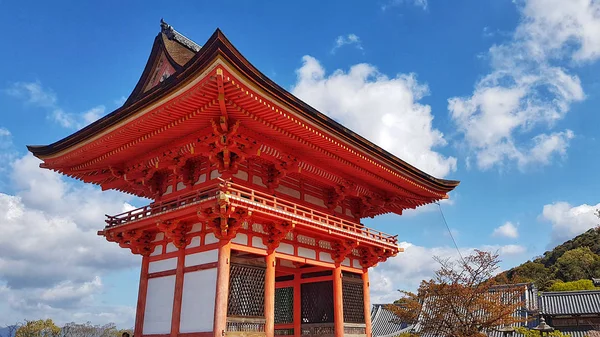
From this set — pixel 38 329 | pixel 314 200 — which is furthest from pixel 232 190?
pixel 38 329

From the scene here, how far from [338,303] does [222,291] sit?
546cm

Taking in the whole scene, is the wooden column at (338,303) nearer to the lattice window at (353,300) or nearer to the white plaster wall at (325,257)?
the white plaster wall at (325,257)

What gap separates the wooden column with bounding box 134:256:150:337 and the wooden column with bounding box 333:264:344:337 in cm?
665

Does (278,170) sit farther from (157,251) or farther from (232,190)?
(157,251)

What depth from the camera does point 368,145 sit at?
15414 mm

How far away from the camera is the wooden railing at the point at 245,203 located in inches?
481

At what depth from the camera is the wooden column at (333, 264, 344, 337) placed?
15656mm

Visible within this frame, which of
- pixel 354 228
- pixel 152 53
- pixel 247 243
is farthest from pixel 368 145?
pixel 152 53

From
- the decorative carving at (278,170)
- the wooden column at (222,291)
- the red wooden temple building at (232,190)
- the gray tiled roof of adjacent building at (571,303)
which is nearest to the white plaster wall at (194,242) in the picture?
the red wooden temple building at (232,190)

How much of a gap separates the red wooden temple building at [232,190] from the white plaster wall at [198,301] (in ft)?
0.14

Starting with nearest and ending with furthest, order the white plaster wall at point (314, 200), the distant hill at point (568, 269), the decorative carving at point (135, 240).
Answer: the decorative carving at point (135, 240)
the white plaster wall at point (314, 200)
the distant hill at point (568, 269)

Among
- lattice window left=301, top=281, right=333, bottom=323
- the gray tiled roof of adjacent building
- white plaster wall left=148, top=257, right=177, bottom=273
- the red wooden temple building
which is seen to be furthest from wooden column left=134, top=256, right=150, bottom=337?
the gray tiled roof of adjacent building

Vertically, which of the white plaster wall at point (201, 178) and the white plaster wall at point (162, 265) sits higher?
the white plaster wall at point (201, 178)

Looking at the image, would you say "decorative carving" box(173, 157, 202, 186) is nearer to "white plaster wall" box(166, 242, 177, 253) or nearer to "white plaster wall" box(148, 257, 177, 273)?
"white plaster wall" box(166, 242, 177, 253)
